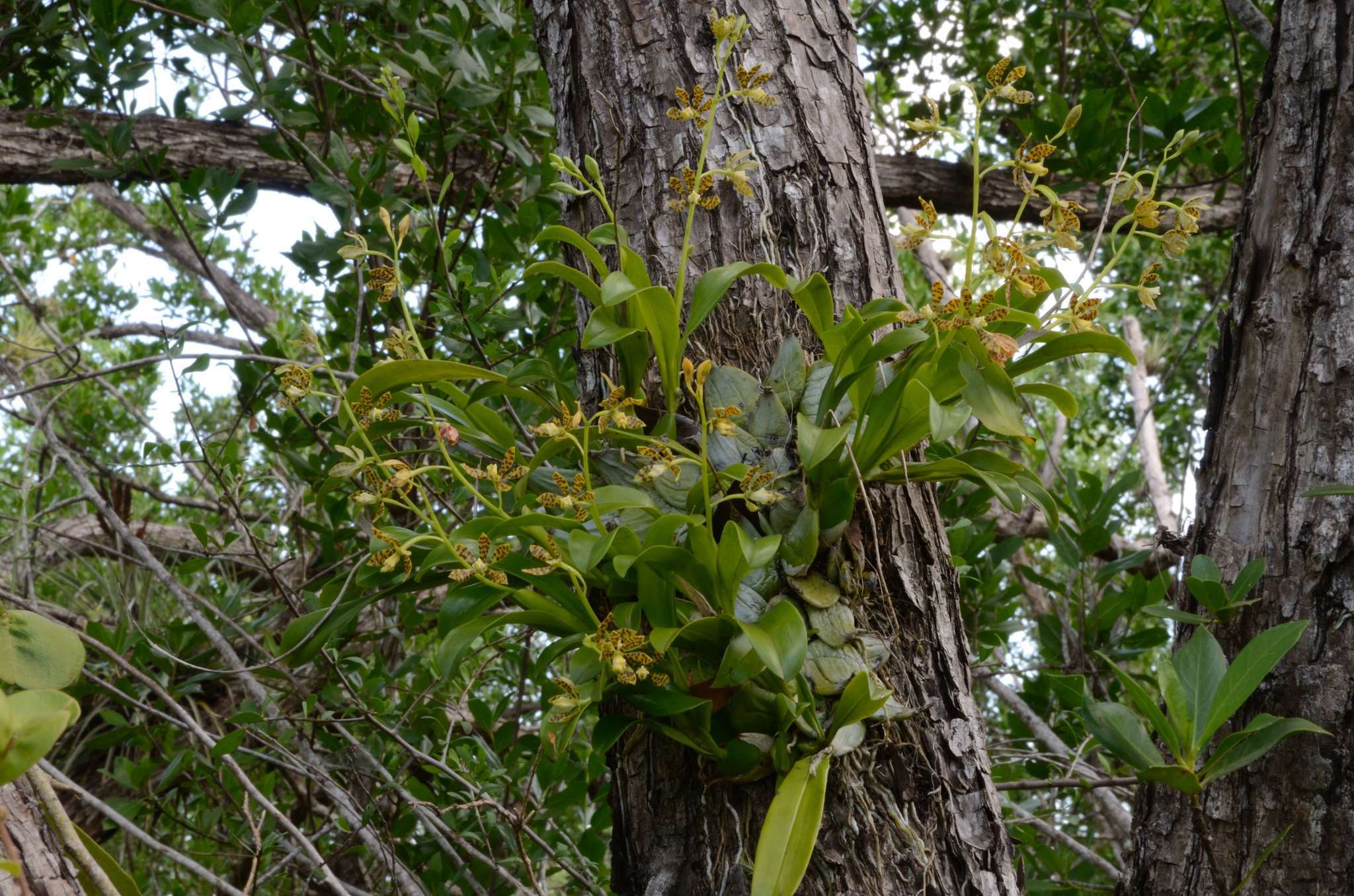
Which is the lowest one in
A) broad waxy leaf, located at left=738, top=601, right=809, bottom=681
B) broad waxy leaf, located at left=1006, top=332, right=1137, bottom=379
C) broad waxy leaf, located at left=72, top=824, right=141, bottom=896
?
broad waxy leaf, located at left=72, top=824, right=141, bottom=896

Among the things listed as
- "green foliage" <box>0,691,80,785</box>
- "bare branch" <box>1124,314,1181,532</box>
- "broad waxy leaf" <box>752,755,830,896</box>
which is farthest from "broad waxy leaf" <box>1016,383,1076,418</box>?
"bare branch" <box>1124,314,1181,532</box>

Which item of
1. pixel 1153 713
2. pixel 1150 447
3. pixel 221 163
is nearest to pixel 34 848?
pixel 1153 713

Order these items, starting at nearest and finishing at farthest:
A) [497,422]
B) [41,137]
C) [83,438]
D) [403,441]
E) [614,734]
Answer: [614,734], [497,422], [403,441], [41,137], [83,438]

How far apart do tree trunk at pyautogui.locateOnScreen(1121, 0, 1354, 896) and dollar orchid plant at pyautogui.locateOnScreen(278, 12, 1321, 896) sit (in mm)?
144

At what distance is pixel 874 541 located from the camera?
106 centimetres

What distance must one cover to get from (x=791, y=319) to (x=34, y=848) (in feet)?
2.80

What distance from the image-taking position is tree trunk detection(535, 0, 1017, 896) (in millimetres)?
984

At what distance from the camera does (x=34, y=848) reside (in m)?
0.64

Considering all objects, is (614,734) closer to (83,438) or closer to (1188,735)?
(1188,735)

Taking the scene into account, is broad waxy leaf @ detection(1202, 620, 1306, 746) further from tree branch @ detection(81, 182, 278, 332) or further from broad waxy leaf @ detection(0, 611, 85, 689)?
tree branch @ detection(81, 182, 278, 332)

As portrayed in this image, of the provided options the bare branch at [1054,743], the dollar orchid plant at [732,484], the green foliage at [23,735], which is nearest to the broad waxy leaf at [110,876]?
the green foliage at [23,735]

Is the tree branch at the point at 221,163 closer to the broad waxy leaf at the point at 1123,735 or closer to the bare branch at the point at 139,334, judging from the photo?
the bare branch at the point at 139,334

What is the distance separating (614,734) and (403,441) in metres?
1.36

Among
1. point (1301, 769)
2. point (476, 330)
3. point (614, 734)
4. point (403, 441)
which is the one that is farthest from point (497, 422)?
point (403, 441)
